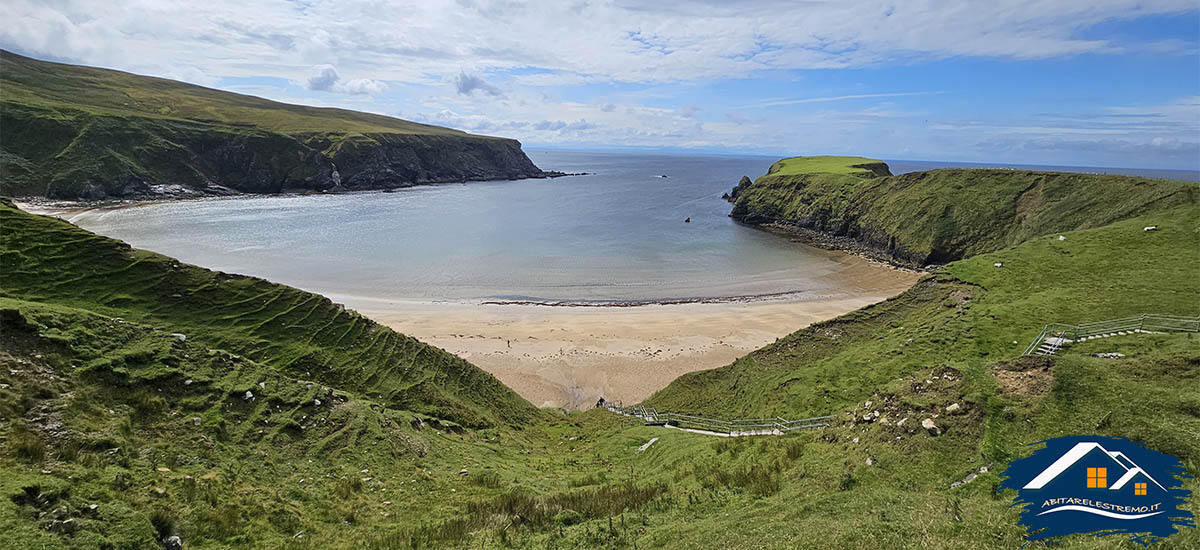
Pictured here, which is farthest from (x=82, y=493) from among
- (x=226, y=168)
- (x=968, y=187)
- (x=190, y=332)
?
(x=226, y=168)

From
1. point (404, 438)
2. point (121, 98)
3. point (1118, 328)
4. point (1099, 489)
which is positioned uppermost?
point (121, 98)

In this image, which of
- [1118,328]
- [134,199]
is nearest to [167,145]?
[134,199]

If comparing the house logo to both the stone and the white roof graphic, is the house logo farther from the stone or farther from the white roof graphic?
the stone

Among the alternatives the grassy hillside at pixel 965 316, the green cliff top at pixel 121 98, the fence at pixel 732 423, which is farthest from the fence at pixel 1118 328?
the green cliff top at pixel 121 98

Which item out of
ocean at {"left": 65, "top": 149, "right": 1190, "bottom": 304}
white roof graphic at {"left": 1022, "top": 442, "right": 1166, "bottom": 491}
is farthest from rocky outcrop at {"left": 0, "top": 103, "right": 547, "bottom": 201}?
white roof graphic at {"left": 1022, "top": 442, "right": 1166, "bottom": 491}

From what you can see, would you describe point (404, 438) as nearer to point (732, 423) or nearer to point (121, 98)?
point (732, 423)

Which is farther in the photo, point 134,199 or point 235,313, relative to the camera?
point 134,199

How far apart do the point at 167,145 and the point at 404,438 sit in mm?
149303

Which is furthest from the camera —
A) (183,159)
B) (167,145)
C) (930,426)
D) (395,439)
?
(183,159)

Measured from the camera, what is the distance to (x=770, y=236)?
3531 inches

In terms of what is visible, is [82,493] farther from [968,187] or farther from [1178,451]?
[968,187]

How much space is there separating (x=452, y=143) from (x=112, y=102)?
9611 centimetres

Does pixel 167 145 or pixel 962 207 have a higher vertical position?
pixel 167 145

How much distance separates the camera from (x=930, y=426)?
12406mm
